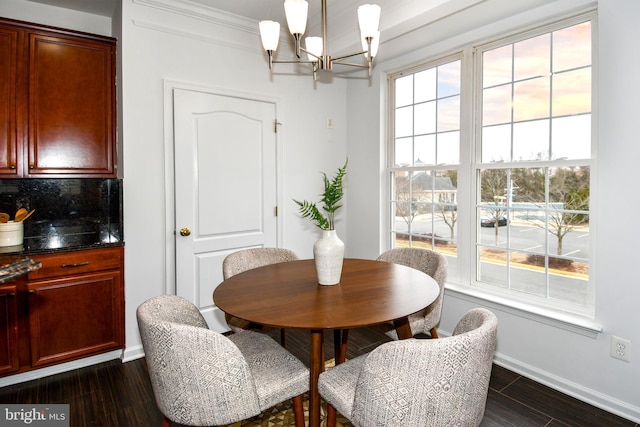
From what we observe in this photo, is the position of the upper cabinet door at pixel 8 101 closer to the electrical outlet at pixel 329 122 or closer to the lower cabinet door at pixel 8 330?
the lower cabinet door at pixel 8 330

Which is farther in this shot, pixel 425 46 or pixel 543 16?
pixel 425 46

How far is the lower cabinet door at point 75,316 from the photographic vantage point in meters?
2.44

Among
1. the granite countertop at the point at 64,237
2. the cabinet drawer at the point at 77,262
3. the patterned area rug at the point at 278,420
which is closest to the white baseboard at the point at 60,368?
the cabinet drawer at the point at 77,262

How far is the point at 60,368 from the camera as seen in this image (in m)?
2.59

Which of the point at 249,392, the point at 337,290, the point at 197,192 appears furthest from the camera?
the point at 197,192

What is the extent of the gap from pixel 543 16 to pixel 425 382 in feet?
8.07

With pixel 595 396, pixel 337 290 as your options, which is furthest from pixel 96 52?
pixel 595 396

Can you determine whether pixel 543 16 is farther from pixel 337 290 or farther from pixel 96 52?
pixel 96 52

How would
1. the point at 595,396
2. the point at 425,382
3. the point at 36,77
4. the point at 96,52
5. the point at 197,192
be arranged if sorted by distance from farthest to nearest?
the point at 197,192
the point at 96,52
the point at 36,77
the point at 595,396
the point at 425,382

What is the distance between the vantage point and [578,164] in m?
2.32

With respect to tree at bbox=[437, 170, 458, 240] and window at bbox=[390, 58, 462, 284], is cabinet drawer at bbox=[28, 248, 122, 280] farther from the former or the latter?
tree at bbox=[437, 170, 458, 240]

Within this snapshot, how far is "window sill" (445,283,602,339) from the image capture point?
7.25 ft

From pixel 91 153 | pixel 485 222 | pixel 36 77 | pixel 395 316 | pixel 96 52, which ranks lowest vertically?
pixel 395 316

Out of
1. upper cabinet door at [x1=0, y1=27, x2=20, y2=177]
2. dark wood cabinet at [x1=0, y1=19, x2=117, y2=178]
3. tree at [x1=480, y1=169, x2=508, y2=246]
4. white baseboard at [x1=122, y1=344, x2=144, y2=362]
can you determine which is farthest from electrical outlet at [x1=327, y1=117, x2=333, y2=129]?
white baseboard at [x1=122, y1=344, x2=144, y2=362]
